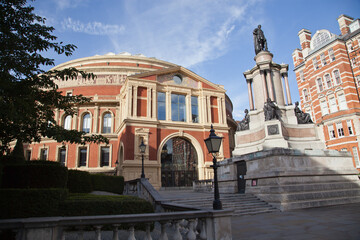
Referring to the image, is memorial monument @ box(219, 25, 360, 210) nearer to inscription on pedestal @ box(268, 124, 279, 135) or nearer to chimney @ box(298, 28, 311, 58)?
inscription on pedestal @ box(268, 124, 279, 135)

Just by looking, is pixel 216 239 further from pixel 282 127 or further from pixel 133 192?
pixel 133 192

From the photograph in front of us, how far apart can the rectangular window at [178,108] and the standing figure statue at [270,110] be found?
17.7m

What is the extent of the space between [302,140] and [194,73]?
21.0 meters

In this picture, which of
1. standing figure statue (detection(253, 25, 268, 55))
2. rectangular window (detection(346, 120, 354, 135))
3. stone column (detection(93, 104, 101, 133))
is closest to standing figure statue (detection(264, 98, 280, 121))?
standing figure statue (detection(253, 25, 268, 55))

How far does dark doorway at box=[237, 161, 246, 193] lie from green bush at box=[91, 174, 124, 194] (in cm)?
970

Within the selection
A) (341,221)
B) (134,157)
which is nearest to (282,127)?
(341,221)

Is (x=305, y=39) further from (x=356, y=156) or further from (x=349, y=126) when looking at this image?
(x=356, y=156)

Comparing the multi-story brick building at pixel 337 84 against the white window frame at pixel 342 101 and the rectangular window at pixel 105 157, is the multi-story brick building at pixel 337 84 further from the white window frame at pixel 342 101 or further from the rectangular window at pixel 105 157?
the rectangular window at pixel 105 157

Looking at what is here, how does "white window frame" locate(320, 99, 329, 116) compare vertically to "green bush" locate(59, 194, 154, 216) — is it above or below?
above

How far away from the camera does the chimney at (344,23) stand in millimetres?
36688

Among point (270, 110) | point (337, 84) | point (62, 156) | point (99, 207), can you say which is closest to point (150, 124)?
point (62, 156)

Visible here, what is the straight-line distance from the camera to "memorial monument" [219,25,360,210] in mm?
10875

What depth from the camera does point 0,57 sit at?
284 inches

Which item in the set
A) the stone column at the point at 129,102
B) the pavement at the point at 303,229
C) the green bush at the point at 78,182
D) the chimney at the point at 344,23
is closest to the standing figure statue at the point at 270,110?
the pavement at the point at 303,229
